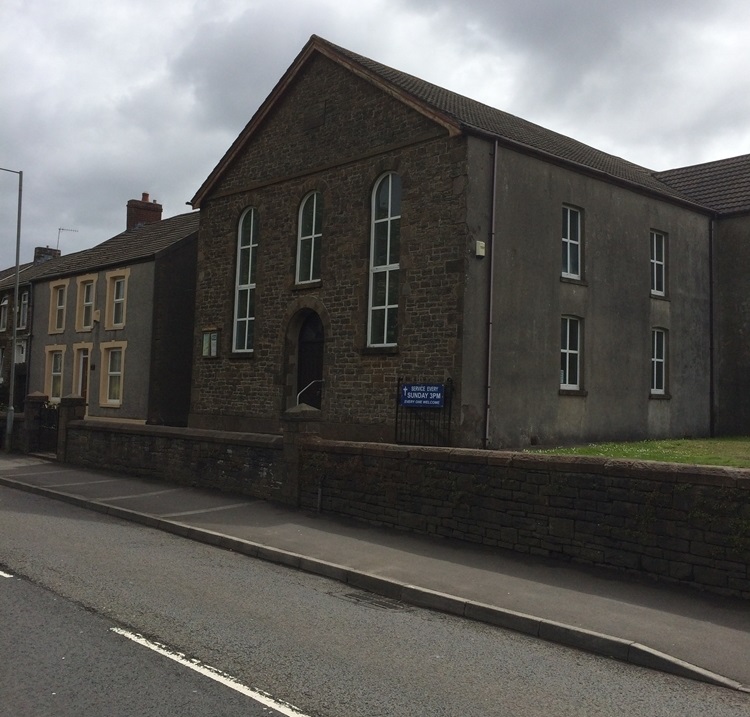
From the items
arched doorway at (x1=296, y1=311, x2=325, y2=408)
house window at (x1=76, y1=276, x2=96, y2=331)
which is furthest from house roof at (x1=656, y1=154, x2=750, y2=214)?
house window at (x1=76, y1=276, x2=96, y2=331)

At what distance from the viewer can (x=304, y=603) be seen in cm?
759

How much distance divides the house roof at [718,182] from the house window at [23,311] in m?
25.1

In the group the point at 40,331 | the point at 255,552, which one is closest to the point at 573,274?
the point at 255,552

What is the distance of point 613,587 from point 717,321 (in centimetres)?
1698

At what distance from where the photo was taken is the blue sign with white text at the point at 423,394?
1596 centimetres

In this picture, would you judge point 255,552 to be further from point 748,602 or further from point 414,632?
point 748,602

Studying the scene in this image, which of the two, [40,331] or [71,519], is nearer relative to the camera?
[71,519]

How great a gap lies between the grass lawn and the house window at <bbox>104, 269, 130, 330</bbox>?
16.3m

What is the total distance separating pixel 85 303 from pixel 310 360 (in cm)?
1309

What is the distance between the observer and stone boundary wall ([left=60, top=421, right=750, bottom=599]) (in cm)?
805

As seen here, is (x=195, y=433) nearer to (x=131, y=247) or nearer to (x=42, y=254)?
(x=131, y=247)

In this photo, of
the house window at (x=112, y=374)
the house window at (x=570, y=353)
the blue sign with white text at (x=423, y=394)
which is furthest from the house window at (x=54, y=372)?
the house window at (x=570, y=353)

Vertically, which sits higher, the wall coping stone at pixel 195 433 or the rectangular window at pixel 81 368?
the rectangular window at pixel 81 368

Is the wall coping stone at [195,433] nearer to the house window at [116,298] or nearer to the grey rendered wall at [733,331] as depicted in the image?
the house window at [116,298]
